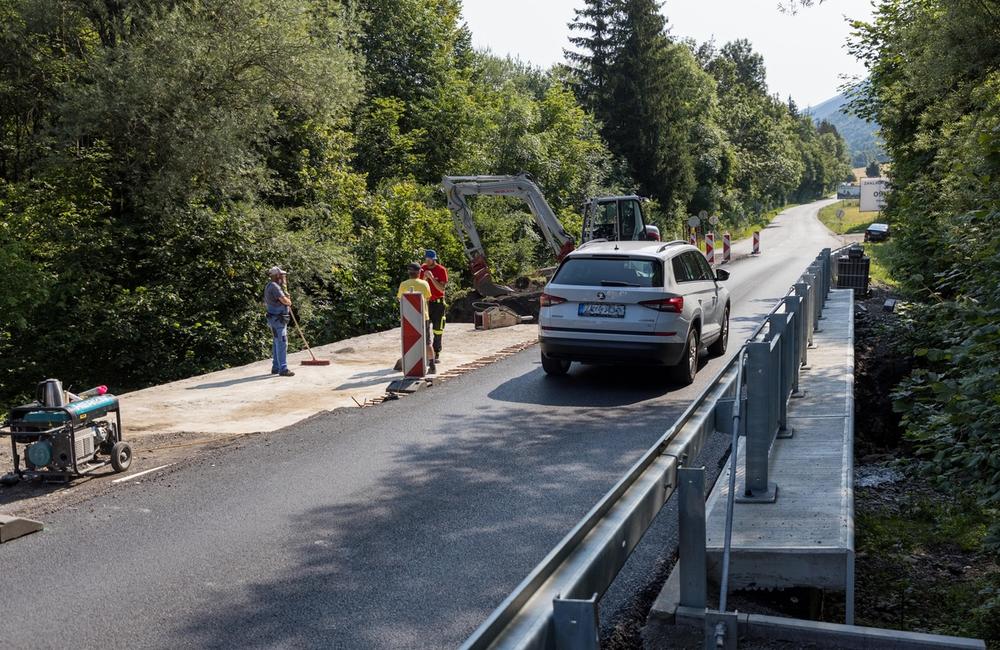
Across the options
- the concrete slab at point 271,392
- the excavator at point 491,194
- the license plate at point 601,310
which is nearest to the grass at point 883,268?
the excavator at point 491,194

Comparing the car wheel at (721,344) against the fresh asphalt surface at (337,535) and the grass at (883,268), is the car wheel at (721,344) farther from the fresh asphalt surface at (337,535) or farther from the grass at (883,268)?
the grass at (883,268)

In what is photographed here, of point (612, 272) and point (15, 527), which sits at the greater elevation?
point (612, 272)

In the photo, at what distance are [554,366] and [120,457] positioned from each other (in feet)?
20.1

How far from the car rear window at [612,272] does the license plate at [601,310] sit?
0.93 feet

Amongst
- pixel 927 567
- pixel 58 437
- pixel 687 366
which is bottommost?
pixel 927 567

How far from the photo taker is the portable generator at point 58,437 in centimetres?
777

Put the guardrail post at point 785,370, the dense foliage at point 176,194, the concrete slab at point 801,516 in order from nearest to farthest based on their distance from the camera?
the concrete slab at point 801,516, the guardrail post at point 785,370, the dense foliage at point 176,194

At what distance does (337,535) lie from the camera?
625cm

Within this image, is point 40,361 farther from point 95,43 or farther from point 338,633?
point 338,633

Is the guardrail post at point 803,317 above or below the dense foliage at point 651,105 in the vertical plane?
below

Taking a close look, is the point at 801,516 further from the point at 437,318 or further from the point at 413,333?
the point at 437,318

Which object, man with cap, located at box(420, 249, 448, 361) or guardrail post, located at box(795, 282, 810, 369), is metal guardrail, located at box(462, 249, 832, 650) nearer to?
guardrail post, located at box(795, 282, 810, 369)

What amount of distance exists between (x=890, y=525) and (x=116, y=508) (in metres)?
6.36

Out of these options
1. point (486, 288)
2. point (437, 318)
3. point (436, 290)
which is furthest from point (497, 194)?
point (436, 290)
